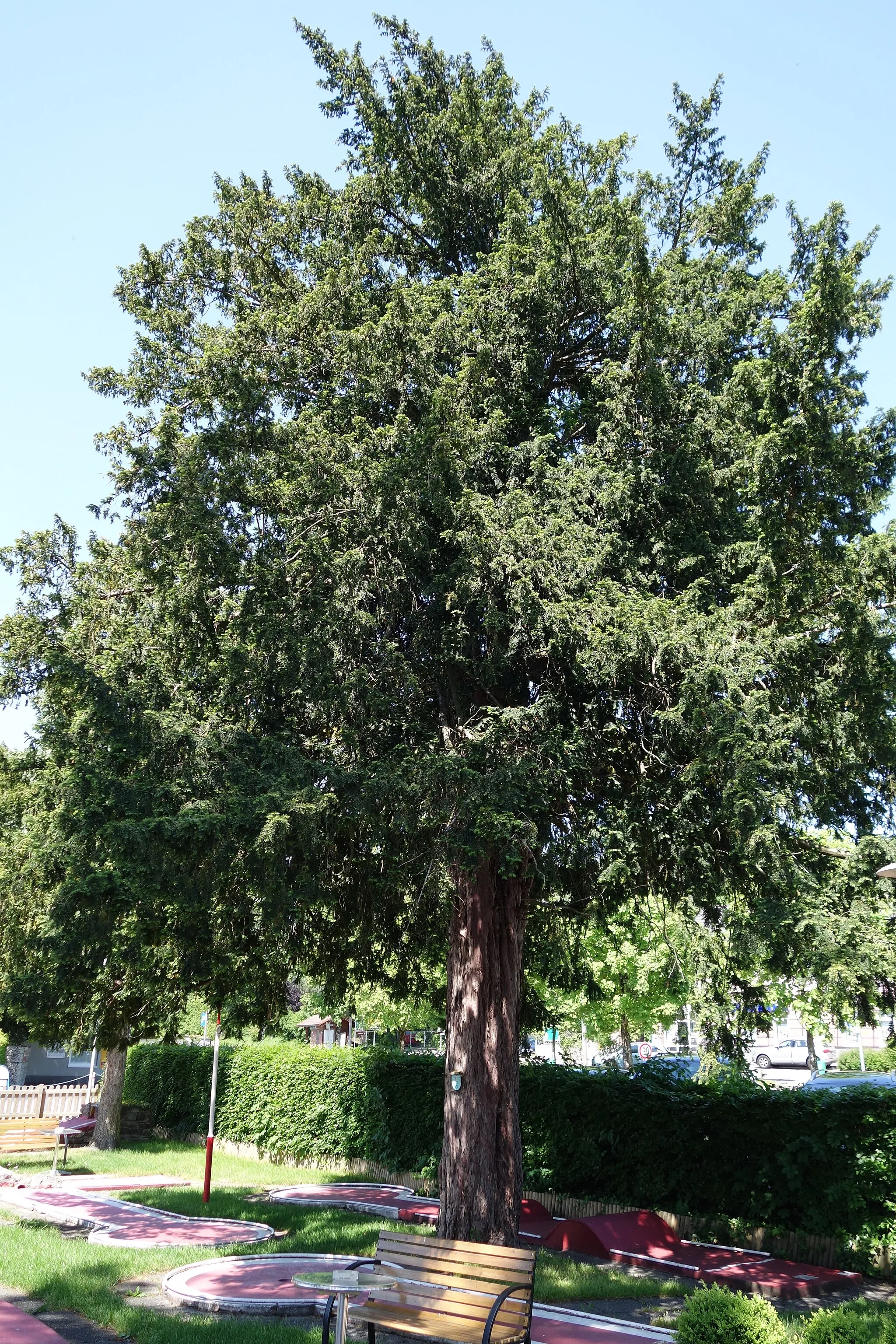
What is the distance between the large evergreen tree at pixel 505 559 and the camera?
9.38 meters

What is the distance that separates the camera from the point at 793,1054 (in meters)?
42.0

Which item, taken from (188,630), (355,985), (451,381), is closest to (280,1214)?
(355,985)

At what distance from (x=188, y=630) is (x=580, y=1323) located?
7.65m

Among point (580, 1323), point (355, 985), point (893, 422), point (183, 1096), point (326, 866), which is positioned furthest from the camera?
point (183, 1096)

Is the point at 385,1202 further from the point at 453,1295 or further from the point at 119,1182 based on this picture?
the point at 453,1295

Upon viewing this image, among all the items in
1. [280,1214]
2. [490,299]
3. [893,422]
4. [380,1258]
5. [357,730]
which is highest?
[490,299]

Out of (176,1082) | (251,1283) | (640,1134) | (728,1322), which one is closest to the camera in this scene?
(728,1322)

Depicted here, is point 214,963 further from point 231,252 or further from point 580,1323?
point 231,252

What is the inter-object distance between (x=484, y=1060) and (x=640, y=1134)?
11.3ft

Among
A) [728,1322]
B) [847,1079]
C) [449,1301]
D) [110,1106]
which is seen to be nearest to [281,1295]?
[449,1301]

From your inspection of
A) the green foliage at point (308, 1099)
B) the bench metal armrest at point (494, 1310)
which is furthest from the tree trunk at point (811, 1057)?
the bench metal armrest at point (494, 1310)

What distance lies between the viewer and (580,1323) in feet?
26.6

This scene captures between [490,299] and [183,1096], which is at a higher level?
[490,299]

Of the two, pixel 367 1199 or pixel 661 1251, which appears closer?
pixel 661 1251
